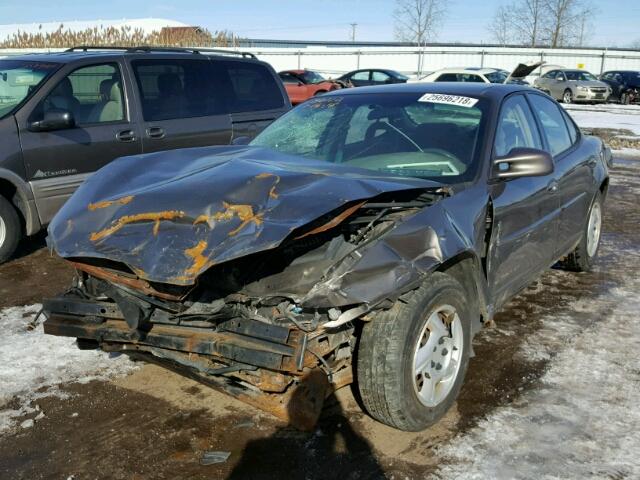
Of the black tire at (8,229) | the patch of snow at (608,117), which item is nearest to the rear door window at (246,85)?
the black tire at (8,229)

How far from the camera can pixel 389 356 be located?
2.86 metres

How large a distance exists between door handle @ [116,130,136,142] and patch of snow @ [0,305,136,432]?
246 cm

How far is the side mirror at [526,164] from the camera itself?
11.9 ft

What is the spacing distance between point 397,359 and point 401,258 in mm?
459

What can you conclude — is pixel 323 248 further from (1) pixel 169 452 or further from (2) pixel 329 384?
(1) pixel 169 452

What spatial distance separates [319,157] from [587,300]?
2603mm

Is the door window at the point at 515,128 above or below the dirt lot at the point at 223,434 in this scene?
above

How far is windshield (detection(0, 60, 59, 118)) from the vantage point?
589 centimetres

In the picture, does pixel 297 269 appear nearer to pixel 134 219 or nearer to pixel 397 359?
pixel 397 359

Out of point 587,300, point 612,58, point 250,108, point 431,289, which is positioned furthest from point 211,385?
point 612,58

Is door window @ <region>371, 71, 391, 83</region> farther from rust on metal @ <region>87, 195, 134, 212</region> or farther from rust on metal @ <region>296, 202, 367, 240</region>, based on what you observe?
rust on metal @ <region>296, 202, 367, 240</region>

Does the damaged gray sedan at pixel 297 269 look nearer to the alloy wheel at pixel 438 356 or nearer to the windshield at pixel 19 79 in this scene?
the alloy wheel at pixel 438 356

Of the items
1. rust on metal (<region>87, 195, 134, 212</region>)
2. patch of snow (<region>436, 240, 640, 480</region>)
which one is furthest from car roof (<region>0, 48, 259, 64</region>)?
patch of snow (<region>436, 240, 640, 480</region>)

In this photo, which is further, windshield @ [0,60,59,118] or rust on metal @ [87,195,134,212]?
windshield @ [0,60,59,118]
